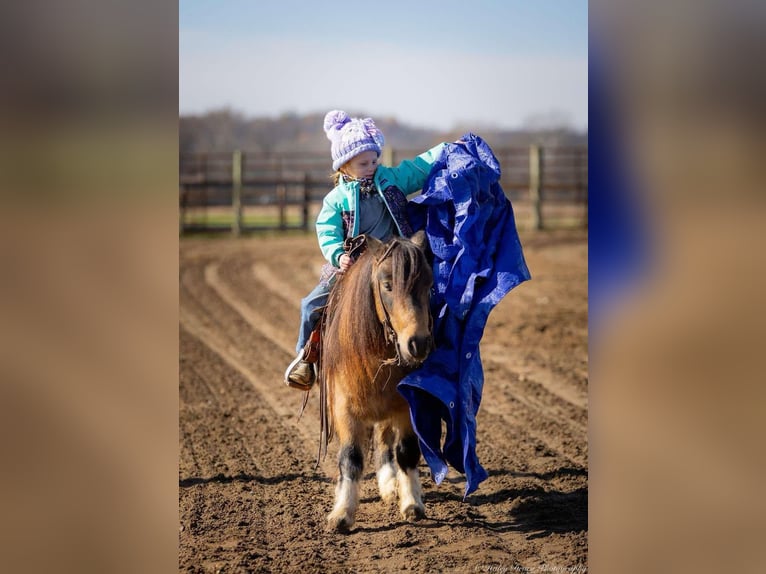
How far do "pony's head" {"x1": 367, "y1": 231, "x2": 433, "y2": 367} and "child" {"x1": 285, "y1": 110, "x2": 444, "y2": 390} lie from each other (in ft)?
1.22

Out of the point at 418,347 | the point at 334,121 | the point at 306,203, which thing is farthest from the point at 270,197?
the point at 418,347

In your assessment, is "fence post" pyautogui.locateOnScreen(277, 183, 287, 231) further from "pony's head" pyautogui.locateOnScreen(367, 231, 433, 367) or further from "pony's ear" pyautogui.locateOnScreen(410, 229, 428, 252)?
"pony's head" pyautogui.locateOnScreen(367, 231, 433, 367)

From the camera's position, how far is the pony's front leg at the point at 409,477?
13.0 feet

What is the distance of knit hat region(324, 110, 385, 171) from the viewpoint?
3.66 m

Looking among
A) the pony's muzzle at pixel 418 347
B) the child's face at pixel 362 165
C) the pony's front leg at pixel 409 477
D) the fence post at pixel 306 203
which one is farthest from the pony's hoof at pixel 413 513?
the fence post at pixel 306 203

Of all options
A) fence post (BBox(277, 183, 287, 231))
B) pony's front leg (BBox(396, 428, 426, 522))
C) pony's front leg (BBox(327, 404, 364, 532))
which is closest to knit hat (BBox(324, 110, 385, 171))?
pony's front leg (BBox(327, 404, 364, 532))

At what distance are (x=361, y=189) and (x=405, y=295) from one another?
77 cm

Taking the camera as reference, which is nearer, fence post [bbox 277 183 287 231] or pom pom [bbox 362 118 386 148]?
pom pom [bbox 362 118 386 148]

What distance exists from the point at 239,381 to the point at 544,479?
331 cm

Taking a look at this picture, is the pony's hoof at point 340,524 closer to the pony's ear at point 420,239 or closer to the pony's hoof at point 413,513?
the pony's hoof at point 413,513

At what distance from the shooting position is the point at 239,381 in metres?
7.09

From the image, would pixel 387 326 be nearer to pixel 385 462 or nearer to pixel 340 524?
pixel 340 524
